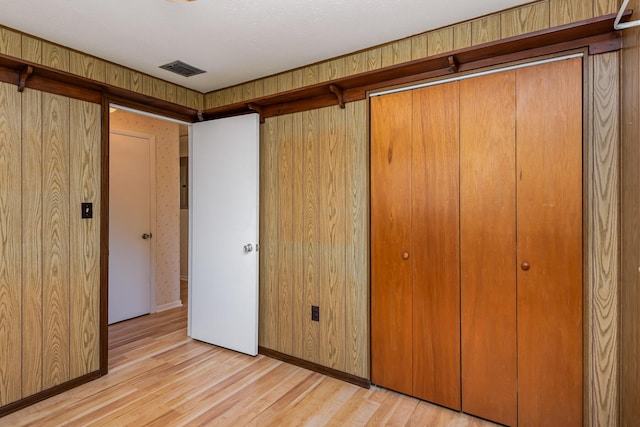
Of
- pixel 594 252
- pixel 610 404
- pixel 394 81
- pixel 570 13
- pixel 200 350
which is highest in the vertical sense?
pixel 570 13

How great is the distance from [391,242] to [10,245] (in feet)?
8.15

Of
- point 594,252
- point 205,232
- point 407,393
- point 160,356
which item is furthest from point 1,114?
point 594,252

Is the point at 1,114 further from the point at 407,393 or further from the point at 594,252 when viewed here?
the point at 594,252

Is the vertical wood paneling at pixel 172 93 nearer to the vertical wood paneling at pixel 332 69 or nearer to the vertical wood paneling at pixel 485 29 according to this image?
the vertical wood paneling at pixel 332 69

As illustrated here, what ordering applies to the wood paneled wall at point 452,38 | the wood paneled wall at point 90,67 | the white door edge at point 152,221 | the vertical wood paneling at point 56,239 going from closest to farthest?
the wood paneled wall at point 452,38 < the wood paneled wall at point 90,67 < the vertical wood paneling at point 56,239 < the white door edge at point 152,221

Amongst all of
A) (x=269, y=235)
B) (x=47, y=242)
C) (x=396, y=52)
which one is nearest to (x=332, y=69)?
(x=396, y=52)

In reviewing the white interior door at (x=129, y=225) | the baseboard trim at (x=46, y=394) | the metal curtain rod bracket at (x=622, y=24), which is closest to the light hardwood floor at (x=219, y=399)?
the baseboard trim at (x=46, y=394)

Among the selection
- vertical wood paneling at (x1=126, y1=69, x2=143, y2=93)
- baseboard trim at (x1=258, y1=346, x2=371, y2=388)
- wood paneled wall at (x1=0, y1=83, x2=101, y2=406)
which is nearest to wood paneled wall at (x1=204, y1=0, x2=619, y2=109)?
vertical wood paneling at (x1=126, y1=69, x2=143, y2=93)

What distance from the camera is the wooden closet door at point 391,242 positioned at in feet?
7.55

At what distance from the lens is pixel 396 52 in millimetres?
2402

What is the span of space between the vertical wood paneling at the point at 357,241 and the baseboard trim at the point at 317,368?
0.14ft

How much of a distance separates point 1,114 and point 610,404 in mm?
3866

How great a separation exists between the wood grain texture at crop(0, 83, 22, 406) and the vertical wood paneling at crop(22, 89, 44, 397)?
0.03m

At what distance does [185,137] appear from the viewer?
5.88 meters
